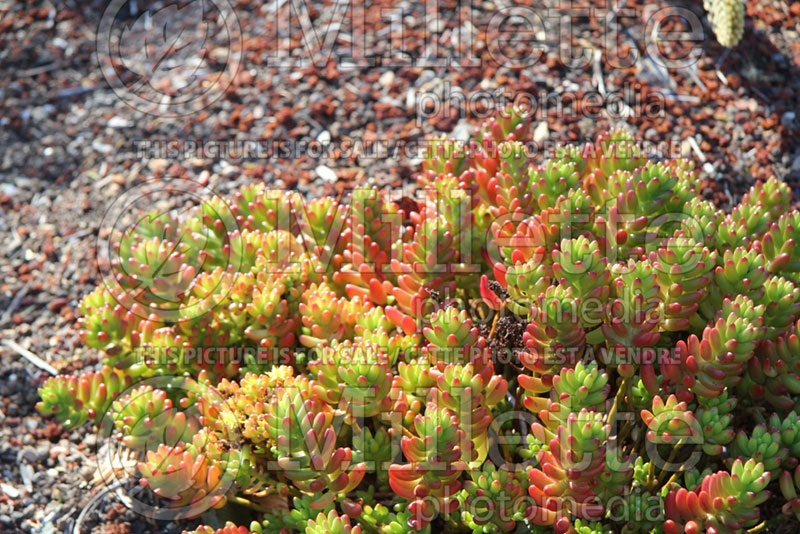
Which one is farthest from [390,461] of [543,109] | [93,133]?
[93,133]

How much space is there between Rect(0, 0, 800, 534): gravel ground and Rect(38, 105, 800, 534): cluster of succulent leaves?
0.84m

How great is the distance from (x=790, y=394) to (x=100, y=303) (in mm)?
2560

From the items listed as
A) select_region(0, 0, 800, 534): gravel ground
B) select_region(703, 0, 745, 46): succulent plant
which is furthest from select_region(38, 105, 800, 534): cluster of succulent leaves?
select_region(703, 0, 745, 46): succulent plant

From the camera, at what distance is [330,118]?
4.17 m

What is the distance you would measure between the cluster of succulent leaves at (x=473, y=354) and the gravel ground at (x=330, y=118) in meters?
0.84

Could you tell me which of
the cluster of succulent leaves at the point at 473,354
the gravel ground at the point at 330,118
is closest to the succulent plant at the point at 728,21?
the gravel ground at the point at 330,118

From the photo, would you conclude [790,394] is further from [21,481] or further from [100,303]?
[21,481]

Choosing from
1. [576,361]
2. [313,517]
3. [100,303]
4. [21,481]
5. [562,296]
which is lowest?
[21,481]

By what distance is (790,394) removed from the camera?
2.62 m

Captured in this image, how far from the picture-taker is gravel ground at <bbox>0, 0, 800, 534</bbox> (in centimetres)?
379

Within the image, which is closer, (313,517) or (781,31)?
(313,517)

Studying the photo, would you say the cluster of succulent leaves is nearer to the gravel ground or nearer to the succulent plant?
the gravel ground

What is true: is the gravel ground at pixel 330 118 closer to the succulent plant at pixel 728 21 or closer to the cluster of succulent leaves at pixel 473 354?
the succulent plant at pixel 728 21

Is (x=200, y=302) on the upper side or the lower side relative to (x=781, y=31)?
lower
